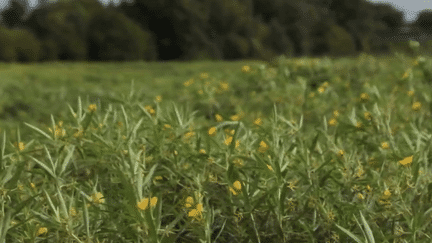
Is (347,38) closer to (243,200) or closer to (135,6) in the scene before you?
(135,6)

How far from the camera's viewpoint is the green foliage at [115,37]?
2223cm

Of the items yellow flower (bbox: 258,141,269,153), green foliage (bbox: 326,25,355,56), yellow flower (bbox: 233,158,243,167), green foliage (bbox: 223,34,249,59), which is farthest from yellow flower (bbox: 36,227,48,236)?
green foliage (bbox: 223,34,249,59)

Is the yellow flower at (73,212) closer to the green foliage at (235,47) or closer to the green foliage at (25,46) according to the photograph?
the green foliage at (25,46)

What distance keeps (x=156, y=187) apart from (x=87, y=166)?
0.40 m

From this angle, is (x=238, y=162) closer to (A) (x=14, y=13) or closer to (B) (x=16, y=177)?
(B) (x=16, y=177)

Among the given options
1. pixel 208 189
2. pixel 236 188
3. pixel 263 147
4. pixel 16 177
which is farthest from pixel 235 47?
pixel 16 177

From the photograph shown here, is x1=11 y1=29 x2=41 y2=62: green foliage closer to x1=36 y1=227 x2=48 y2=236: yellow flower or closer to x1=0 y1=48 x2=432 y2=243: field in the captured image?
x1=0 y1=48 x2=432 y2=243: field

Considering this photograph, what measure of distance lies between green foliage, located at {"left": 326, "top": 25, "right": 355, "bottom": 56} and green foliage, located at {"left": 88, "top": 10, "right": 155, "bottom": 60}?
31.7 feet

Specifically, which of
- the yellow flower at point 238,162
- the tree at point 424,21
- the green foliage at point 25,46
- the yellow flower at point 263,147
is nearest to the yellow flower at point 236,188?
the yellow flower at point 238,162

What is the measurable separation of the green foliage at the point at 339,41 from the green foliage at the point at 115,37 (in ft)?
31.7

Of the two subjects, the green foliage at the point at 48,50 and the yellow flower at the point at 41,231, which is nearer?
the yellow flower at the point at 41,231

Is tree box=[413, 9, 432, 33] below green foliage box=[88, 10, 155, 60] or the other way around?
the other way around

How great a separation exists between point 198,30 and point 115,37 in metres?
4.89

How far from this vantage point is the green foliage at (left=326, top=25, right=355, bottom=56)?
1015 inches
